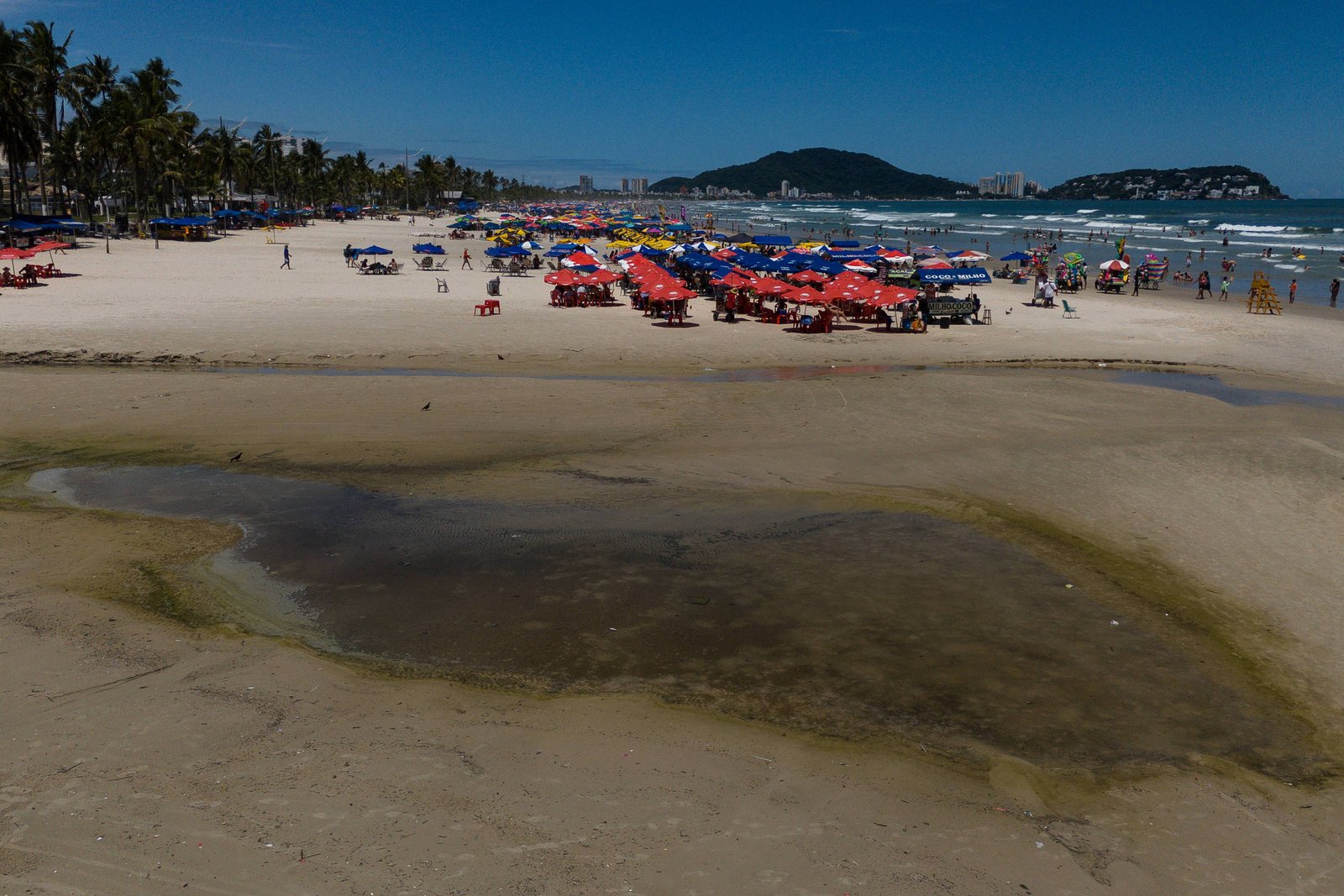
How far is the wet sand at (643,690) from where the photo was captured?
16.4 feet

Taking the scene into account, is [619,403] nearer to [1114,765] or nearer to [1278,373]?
[1114,765]

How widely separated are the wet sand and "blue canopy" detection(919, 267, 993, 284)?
34.6 feet

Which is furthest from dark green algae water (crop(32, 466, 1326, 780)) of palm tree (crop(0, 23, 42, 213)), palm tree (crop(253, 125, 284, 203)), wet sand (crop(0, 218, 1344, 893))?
palm tree (crop(253, 125, 284, 203))

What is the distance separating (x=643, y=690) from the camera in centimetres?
695

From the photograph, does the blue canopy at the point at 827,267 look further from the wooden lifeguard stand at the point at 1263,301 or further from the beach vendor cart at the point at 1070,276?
the wooden lifeguard stand at the point at 1263,301

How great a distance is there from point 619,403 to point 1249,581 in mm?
10467

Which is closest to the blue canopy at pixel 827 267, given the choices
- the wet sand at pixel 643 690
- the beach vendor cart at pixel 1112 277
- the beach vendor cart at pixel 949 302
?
the beach vendor cart at pixel 949 302

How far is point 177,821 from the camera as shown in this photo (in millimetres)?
5078

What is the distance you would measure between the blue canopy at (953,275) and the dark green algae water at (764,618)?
18.2 meters

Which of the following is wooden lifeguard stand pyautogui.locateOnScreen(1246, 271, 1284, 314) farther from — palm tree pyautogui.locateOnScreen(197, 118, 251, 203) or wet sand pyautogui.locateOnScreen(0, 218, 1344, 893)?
palm tree pyautogui.locateOnScreen(197, 118, 251, 203)

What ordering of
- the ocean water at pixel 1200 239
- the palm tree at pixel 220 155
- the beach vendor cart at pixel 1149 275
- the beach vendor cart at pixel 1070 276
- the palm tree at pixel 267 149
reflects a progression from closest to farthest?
1. the beach vendor cart at pixel 1070 276
2. the beach vendor cart at pixel 1149 275
3. the ocean water at pixel 1200 239
4. the palm tree at pixel 220 155
5. the palm tree at pixel 267 149

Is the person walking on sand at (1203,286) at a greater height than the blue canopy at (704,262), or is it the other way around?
the blue canopy at (704,262)

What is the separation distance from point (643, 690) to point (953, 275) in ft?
79.0

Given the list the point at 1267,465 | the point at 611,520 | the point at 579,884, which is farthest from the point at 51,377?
the point at 1267,465
